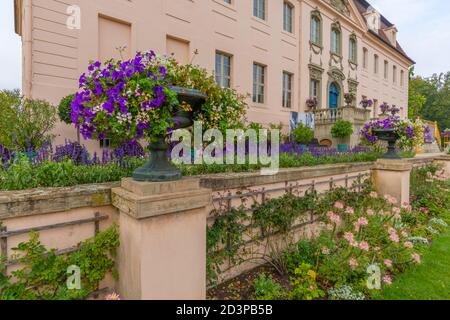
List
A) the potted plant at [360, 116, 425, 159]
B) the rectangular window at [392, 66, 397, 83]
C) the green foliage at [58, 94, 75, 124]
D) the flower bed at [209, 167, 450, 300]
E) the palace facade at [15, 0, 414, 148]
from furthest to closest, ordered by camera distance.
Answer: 1. the rectangular window at [392, 66, 397, 83]
2. the palace facade at [15, 0, 414, 148]
3. the green foliage at [58, 94, 75, 124]
4. the potted plant at [360, 116, 425, 159]
5. the flower bed at [209, 167, 450, 300]

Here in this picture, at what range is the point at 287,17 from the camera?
14094mm

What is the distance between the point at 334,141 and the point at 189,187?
13.3 metres

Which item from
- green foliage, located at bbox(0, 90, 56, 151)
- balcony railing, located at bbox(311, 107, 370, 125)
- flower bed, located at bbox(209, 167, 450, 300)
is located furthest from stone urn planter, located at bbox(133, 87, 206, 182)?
balcony railing, located at bbox(311, 107, 370, 125)

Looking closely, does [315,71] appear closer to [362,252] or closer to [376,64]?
[376,64]

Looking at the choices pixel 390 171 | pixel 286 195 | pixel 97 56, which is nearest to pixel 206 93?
pixel 286 195

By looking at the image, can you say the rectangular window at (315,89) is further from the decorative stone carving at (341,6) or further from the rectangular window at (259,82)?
the decorative stone carving at (341,6)

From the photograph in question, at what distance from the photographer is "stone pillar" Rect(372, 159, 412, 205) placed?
5.98 metres

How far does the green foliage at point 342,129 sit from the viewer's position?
13.3 metres

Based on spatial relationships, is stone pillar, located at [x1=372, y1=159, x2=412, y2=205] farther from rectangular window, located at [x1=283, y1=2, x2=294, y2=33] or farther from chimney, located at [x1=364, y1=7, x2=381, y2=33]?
chimney, located at [x1=364, y1=7, x2=381, y2=33]

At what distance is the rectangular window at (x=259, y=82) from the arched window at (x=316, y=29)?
16.4ft

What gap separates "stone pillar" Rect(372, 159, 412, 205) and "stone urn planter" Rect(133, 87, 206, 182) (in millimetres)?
5502

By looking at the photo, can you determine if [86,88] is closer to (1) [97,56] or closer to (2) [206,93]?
(2) [206,93]

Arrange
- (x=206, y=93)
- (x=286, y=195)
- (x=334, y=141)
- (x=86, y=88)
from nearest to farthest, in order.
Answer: (x=86, y=88), (x=206, y=93), (x=286, y=195), (x=334, y=141)
